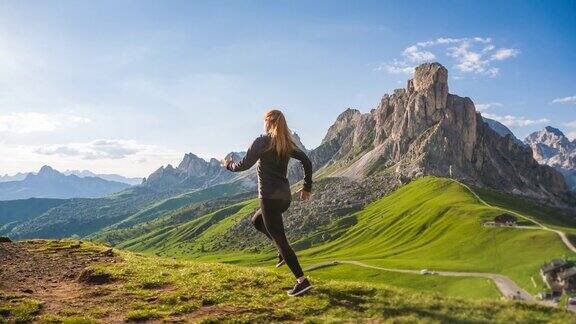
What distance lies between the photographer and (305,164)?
16969 mm

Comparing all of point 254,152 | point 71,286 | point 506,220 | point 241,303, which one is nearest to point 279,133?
point 254,152

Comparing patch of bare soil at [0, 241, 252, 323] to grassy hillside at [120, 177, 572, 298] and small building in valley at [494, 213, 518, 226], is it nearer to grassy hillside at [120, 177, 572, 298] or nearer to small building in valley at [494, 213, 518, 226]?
grassy hillside at [120, 177, 572, 298]

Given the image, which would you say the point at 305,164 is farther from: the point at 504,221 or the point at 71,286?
the point at 504,221

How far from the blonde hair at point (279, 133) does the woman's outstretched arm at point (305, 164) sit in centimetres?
26

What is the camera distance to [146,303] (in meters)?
16.4

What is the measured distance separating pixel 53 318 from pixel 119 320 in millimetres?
1974

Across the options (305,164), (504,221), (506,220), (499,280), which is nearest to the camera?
(305,164)

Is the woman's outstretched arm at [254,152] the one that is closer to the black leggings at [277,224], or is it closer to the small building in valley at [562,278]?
the black leggings at [277,224]

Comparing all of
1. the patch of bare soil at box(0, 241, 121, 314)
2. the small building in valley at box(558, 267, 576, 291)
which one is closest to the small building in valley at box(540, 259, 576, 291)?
the small building in valley at box(558, 267, 576, 291)

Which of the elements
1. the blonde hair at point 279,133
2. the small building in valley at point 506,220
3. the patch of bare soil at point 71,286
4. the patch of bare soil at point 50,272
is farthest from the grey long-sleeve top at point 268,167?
the small building in valley at point 506,220

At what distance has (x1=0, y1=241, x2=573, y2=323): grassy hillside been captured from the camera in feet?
44.3

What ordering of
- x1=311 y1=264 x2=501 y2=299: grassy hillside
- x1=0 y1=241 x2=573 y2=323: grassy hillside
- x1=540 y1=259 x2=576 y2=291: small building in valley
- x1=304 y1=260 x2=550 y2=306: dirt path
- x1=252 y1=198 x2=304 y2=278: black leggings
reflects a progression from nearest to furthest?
x1=0 y1=241 x2=573 y2=323: grassy hillside → x1=252 y1=198 x2=304 y2=278: black leggings → x1=540 y1=259 x2=576 y2=291: small building in valley → x1=304 y1=260 x2=550 y2=306: dirt path → x1=311 y1=264 x2=501 y2=299: grassy hillside

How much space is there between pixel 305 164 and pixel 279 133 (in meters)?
1.80

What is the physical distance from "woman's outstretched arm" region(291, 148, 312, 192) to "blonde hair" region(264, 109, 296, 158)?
0.86 feet
